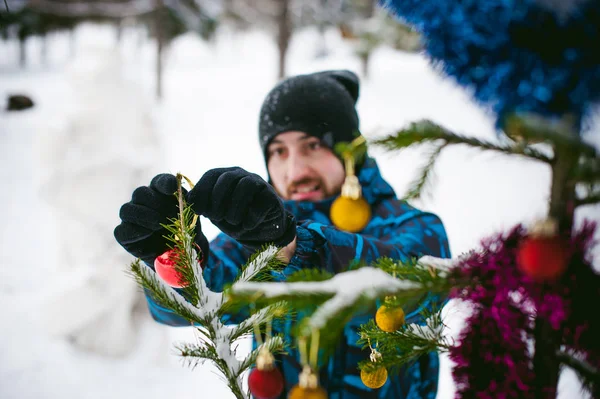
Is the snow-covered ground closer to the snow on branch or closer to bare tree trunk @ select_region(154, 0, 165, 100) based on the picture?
the snow on branch

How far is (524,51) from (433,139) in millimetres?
149

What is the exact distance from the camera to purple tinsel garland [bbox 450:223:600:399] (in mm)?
391

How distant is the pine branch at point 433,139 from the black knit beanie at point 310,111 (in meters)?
0.86

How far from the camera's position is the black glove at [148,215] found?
63 cm

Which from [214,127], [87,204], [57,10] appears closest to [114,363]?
[87,204]

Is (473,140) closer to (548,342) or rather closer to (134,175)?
(548,342)

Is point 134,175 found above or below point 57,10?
below

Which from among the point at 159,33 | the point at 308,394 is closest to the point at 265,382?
the point at 308,394

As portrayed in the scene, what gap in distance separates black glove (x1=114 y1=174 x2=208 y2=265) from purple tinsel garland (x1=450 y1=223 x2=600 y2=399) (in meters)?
0.47

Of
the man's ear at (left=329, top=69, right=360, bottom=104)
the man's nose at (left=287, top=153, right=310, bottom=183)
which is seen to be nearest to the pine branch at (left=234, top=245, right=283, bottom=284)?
the man's nose at (left=287, top=153, right=310, bottom=183)

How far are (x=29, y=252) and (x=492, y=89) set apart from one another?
4491 mm

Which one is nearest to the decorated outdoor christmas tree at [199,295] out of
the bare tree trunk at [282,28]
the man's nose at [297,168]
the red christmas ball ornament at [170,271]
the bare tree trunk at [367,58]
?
the red christmas ball ornament at [170,271]

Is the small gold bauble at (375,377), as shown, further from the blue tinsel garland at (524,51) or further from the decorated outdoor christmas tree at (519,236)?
the blue tinsel garland at (524,51)

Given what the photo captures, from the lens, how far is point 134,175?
7.66 ft
